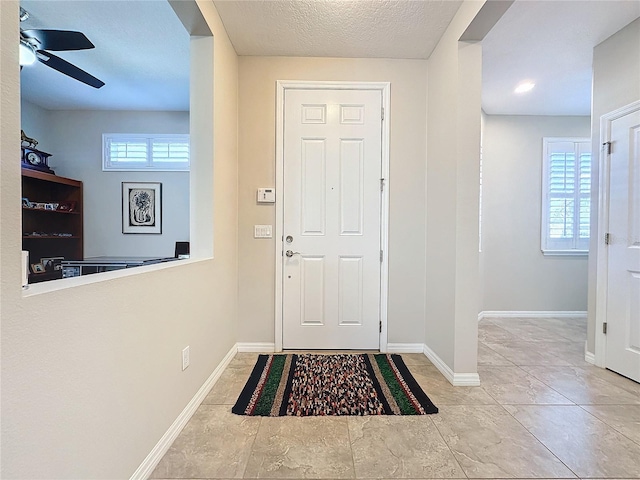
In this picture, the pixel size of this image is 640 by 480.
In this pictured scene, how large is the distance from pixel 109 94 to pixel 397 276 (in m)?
3.87

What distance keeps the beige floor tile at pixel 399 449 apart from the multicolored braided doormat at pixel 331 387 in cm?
10

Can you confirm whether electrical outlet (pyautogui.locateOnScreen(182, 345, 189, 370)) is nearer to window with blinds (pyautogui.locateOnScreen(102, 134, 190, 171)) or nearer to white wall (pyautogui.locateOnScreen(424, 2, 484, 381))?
white wall (pyautogui.locateOnScreen(424, 2, 484, 381))

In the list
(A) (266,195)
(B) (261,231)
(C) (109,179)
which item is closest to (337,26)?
(A) (266,195)

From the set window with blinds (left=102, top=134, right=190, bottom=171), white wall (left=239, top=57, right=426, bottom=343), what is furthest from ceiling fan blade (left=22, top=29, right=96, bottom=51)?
window with blinds (left=102, top=134, right=190, bottom=171)

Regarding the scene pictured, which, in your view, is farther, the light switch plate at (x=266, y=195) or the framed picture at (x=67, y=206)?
the framed picture at (x=67, y=206)

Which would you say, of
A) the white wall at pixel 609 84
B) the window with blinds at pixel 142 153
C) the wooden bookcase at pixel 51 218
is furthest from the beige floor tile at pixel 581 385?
the wooden bookcase at pixel 51 218

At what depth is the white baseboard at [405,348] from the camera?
2.72 metres

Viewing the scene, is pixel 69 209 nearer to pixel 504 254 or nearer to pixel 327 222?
pixel 327 222

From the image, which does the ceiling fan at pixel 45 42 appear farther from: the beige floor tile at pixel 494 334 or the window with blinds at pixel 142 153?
the beige floor tile at pixel 494 334

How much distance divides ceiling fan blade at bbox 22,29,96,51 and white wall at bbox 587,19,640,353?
3817mm

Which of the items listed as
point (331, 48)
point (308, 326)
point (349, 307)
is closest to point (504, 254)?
point (349, 307)

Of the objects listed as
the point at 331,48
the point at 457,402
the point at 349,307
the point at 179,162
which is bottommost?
the point at 457,402

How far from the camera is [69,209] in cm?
388

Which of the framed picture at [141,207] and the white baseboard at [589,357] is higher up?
the framed picture at [141,207]
